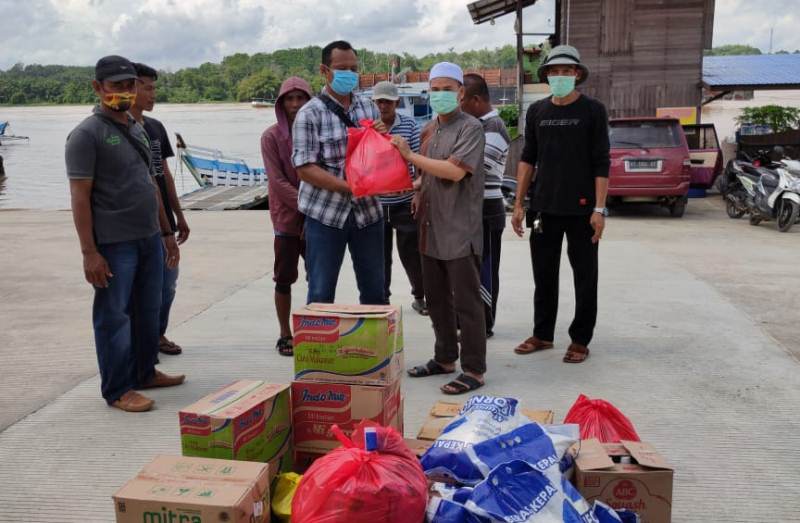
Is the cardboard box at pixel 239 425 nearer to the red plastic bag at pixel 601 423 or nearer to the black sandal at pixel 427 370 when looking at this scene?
the red plastic bag at pixel 601 423

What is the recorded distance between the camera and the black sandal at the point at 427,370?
431 centimetres

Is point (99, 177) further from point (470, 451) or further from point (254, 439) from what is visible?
point (470, 451)

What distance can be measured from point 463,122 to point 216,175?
20869 mm

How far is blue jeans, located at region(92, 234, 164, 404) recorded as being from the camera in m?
3.75

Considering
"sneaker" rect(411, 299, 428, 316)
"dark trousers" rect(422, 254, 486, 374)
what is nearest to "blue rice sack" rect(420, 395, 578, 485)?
"dark trousers" rect(422, 254, 486, 374)

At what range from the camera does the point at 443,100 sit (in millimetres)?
3820

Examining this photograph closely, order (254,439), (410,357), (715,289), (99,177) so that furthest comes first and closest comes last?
(715,289)
(410,357)
(99,177)
(254,439)

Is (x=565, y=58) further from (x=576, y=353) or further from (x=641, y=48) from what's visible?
(x=641, y=48)

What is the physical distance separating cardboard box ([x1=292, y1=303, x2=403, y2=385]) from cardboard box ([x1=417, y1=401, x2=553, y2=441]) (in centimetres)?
24

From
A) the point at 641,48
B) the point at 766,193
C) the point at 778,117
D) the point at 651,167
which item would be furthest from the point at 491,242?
the point at 778,117

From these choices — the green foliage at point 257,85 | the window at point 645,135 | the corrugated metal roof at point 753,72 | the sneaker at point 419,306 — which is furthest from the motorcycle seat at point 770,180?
the green foliage at point 257,85

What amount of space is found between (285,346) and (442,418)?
6.64 ft

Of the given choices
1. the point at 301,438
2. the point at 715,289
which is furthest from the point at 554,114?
the point at 715,289

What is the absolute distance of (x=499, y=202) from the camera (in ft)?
15.7
